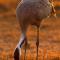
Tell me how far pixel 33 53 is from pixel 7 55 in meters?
0.62

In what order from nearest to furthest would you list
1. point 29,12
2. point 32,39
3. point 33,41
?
point 29,12 → point 33,41 → point 32,39

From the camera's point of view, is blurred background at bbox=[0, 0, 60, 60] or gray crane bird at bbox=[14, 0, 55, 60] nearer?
gray crane bird at bbox=[14, 0, 55, 60]

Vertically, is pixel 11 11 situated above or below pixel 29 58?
above

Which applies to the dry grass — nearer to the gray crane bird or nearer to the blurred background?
the blurred background

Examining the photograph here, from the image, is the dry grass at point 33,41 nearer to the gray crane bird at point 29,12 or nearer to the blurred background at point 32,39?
the blurred background at point 32,39

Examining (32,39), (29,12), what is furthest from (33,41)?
(29,12)

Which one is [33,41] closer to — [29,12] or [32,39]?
[32,39]

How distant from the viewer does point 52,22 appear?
15.1 m

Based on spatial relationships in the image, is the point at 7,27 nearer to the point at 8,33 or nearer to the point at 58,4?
the point at 8,33

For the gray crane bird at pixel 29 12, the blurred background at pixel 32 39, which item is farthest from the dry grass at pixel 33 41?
the gray crane bird at pixel 29 12

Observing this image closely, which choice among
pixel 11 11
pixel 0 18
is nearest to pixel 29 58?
pixel 0 18

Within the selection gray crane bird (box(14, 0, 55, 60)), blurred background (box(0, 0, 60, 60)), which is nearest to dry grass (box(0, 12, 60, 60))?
blurred background (box(0, 0, 60, 60))

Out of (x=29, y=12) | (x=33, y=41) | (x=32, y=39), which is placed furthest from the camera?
(x=32, y=39)

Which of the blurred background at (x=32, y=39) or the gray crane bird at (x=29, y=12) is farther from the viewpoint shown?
the blurred background at (x=32, y=39)
